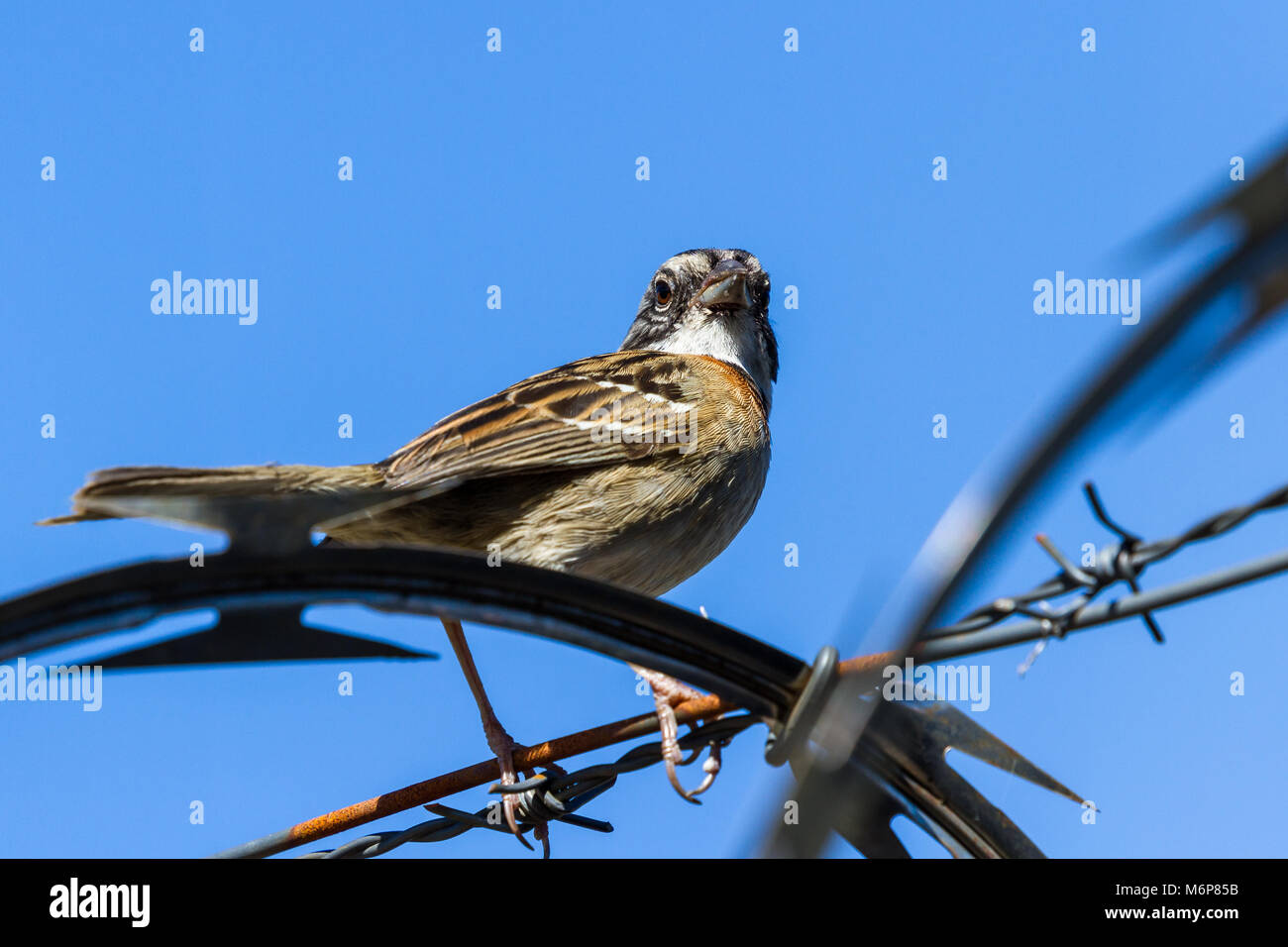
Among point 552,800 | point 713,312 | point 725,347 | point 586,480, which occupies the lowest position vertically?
point 552,800

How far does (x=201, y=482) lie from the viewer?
11.1 ft

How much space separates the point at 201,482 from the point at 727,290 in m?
4.14

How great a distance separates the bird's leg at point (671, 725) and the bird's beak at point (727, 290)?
2.95m

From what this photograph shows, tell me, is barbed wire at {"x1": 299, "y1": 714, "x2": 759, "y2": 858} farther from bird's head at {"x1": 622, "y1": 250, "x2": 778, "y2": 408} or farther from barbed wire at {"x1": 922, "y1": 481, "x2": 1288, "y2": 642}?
bird's head at {"x1": 622, "y1": 250, "x2": 778, "y2": 408}

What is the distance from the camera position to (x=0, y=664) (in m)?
2.07

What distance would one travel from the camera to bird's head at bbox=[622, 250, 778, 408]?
707cm

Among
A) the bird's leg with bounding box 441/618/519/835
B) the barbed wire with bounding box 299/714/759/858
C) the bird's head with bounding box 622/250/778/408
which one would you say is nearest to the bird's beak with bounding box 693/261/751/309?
the bird's head with bounding box 622/250/778/408

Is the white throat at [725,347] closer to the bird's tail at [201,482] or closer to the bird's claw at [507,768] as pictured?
the bird's claw at [507,768]

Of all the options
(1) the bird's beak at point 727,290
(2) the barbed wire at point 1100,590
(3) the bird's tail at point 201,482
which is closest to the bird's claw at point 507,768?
(3) the bird's tail at point 201,482

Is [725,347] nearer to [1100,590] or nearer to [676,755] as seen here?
[676,755]

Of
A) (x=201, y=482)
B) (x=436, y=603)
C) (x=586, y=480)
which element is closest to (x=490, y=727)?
(x=586, y=480)

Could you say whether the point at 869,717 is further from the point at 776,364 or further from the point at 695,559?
the point at 776,364
